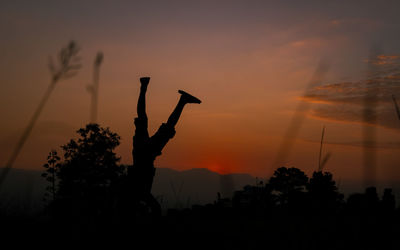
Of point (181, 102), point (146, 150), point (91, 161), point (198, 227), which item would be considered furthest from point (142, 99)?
point (91, 161)

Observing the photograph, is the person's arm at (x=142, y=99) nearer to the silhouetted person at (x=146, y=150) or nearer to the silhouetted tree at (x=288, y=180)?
the silhouetted person at (x=146, y=150)

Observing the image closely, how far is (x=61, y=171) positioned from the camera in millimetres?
27484

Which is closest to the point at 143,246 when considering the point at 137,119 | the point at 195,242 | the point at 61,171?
the point at 195,242

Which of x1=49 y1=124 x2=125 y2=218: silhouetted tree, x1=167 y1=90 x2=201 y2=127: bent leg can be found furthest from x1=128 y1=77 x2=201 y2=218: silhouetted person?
x1=49 y1=124 x2=125 y2=218: silhouetted tree

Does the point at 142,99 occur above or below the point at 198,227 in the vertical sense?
above

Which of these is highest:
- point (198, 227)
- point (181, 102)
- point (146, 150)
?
point (181, 102)

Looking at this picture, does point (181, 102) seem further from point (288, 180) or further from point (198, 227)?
point (288, 180)

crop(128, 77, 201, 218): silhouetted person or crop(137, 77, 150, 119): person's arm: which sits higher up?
crop(137, 77, 150, 119): person's arm

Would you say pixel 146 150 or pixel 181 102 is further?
pixel 181 102

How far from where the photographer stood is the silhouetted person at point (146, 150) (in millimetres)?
8117

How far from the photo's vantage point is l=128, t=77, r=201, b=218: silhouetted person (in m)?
8.12

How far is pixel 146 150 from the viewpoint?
8.42m

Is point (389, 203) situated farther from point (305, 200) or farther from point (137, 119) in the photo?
point (137, 119)

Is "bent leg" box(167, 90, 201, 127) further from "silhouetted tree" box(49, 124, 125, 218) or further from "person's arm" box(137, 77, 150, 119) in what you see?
"silhouetted tree" box(49, 124, 125, 218)
